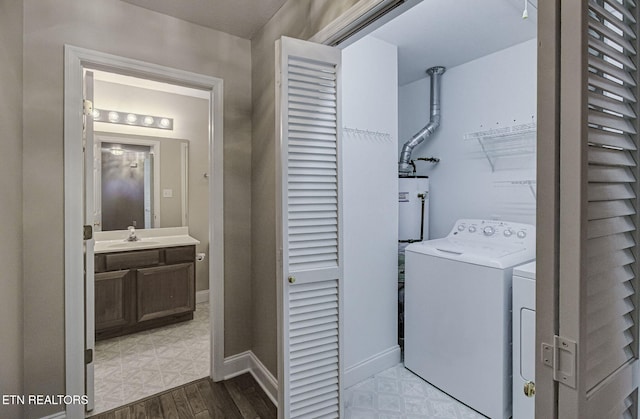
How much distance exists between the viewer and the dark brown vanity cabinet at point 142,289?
2773mm

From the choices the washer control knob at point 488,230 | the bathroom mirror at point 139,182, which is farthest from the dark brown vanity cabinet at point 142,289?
the washer control knob at point 488,230

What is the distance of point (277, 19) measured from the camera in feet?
6.64

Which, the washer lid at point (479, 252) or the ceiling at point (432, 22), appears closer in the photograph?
the washer lid at point (479, 252)

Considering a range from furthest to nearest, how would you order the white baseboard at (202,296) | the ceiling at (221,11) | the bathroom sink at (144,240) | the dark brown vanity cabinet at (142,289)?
the white baseboard at (202,296)
the bathroom sink at (144,240)
the dark brown vanity cabinet at (142,289)
the ceiling at (221,11)

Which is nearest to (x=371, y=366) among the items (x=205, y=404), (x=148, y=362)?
(x=205, y=404)

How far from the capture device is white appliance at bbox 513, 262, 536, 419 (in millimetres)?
1666

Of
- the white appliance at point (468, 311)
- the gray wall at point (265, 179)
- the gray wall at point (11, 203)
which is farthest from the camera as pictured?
the gray wall at point (265, 179)

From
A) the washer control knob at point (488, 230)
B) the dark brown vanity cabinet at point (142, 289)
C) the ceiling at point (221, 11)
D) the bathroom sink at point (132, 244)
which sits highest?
the ceiling at point (221, 11)

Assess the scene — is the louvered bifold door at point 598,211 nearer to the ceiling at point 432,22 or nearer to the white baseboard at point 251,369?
the ceiling at point 432,22

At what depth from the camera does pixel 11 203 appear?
151 centimetres

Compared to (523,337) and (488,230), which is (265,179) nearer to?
(488,230)

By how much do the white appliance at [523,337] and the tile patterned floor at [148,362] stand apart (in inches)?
83.5

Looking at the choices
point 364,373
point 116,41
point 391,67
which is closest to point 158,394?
point 364,373

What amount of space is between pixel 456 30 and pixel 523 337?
2158 millimetres
